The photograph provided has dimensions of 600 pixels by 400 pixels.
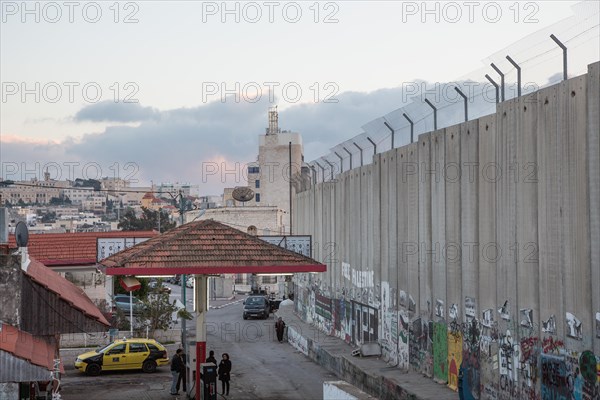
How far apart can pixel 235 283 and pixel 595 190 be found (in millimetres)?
74324

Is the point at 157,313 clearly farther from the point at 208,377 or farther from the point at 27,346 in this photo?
the point at 27,346

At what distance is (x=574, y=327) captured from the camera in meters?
14.5

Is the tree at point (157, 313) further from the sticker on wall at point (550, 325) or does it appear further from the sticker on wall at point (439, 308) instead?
the sticker on wall at point (550, 325)

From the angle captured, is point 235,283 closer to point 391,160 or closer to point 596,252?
point 391,160

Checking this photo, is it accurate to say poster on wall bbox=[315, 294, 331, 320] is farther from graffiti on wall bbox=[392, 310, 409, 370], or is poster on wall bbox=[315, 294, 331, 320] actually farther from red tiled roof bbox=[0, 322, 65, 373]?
red tiled roof bbox=[0, 322, 65, 373]

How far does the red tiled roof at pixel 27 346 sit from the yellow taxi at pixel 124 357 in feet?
39.0

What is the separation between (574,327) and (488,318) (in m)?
3.89

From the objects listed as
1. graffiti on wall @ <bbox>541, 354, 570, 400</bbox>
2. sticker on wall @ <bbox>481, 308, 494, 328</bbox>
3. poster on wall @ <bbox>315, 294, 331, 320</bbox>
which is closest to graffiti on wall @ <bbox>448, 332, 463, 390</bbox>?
sticker on wall @ <bbox>481, 308, 494, 328</bbox>

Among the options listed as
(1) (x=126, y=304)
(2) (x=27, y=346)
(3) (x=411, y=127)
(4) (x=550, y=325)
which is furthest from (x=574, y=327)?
(1) (x=126, y=304)

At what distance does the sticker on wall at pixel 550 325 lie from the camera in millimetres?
15267

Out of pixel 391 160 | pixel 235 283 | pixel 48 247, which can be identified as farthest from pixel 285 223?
pixel 391 160

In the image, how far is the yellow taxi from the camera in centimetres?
3139

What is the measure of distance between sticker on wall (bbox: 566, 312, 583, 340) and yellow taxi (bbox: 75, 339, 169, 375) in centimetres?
1991

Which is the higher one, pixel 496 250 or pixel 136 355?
pixel 496 250
